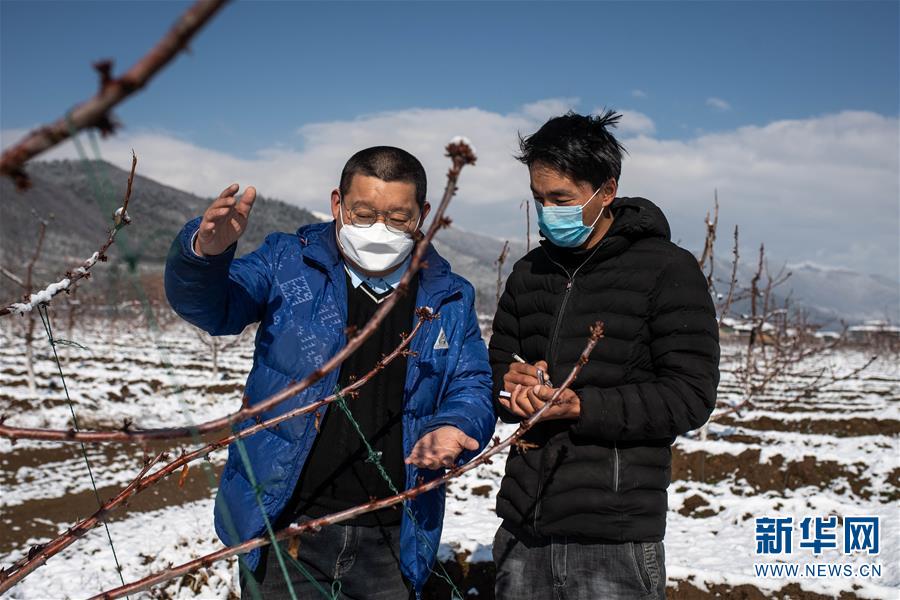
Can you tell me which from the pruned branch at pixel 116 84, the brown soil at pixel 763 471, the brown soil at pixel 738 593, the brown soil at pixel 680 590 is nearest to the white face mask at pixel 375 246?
the pruned branch at pixel 116 84

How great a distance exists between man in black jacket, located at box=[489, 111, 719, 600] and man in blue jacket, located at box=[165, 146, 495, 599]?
275 mm

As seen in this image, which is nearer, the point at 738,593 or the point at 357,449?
the point at 357,449

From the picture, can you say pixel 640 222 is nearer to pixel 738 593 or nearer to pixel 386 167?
pixel 386 167

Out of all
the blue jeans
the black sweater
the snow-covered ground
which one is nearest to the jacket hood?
the black sweater

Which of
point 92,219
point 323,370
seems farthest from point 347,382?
point 92,219

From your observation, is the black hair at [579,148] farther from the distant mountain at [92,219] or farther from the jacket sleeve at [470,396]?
the distant mountain at [92,219]

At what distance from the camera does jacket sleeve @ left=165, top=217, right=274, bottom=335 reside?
65.3 inches

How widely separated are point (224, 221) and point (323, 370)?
79 cm

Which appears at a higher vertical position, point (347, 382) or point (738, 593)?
point (347, 382)

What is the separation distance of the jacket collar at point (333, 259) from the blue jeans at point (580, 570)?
977mm

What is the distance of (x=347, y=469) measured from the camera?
2094mm

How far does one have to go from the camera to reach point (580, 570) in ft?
6.62

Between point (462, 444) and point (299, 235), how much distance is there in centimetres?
105

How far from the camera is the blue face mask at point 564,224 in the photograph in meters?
2.04
